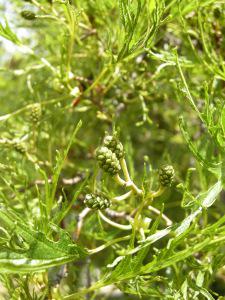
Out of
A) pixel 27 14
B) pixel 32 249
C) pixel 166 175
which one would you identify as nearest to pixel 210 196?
pixel 166 175

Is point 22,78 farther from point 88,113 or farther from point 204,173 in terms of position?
point 204,173

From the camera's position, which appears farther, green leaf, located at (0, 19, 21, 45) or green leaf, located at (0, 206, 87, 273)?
green leaf, located at (0, 19, 21, 45)

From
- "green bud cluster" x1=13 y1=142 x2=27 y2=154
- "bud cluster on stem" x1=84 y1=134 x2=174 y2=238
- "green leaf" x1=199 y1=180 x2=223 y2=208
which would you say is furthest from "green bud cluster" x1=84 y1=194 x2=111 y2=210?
"green bud cluster" x1=13 y1=142 x2=27 y2=154

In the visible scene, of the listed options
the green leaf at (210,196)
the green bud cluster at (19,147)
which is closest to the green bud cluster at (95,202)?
the green leaf at (210,196)

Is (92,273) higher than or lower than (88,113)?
lower

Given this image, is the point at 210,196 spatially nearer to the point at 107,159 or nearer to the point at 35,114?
the point at 107,159

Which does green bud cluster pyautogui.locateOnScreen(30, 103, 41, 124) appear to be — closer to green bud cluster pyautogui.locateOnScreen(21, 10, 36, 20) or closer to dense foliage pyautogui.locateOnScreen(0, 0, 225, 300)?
dense foliage pyautogui.locateOnScreen(0, 0, 225, 300)

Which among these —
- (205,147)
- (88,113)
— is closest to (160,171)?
(205,147)

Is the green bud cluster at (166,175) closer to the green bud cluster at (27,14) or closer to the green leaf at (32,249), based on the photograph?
the green leaf at (32,249)
